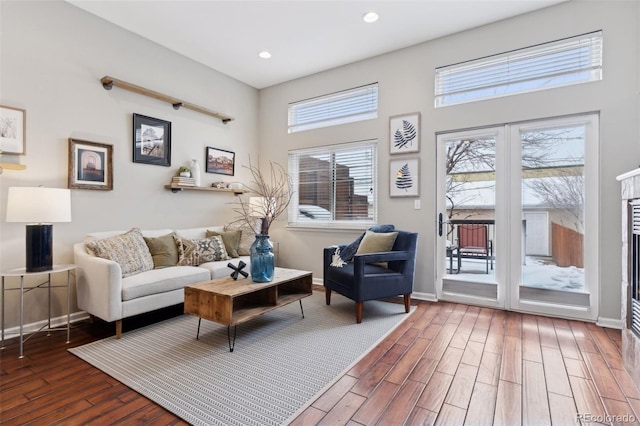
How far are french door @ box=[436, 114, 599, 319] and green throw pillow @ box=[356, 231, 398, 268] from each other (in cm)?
75

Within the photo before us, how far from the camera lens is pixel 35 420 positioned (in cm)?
161

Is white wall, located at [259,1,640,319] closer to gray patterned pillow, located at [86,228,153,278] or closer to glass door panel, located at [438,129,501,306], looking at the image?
glass door panel, located at [438,129,501,306]

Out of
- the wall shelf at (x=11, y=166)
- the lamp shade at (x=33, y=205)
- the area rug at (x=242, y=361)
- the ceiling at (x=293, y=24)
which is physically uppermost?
the ceiling at (x=293, y=24)

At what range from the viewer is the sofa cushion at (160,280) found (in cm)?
270

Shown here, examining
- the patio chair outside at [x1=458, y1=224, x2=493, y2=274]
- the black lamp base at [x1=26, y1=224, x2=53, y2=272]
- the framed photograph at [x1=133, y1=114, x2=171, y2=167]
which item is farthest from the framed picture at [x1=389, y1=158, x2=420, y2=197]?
the black lamp base at [x1=26, y1=224, x2=53, y2=272]

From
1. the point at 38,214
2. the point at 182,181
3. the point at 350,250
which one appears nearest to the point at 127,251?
the point at 38,214

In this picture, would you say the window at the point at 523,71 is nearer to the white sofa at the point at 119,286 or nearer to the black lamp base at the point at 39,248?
the white sofa at the point at 119,286

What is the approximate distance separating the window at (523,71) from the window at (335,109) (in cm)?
92

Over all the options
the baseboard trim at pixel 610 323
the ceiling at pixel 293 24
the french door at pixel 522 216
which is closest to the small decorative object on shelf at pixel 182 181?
the ceiling at pixel 293 24

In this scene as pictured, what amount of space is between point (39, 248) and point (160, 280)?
37.6 inches

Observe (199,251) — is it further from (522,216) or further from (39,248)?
(522,216)

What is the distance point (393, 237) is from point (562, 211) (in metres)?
1.71

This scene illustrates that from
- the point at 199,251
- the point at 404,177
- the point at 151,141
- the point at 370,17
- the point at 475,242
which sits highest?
the point at 370,17

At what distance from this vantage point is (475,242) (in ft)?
11.9
